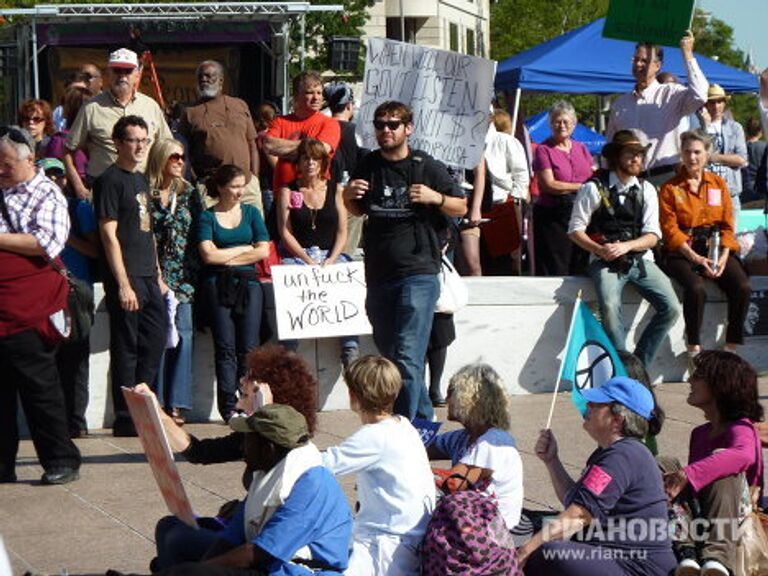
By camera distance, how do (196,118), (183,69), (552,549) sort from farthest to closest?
(183,69) → (196,118) → (552,549)

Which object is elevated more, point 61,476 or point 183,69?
point 183,69

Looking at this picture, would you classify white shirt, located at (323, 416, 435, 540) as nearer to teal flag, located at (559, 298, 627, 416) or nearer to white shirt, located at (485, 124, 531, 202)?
teal flag, located at (559, 298, 627, 416)

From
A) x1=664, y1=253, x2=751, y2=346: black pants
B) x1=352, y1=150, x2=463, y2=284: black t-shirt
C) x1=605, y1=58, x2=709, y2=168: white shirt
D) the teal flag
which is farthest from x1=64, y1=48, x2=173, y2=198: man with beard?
the teal flag

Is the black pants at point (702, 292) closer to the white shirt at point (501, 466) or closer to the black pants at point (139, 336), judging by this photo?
the black pants at point (139, 336)

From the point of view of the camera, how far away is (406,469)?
23.3ft

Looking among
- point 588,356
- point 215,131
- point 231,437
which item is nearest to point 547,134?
point 215,131

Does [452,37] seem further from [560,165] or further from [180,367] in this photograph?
[180,367]

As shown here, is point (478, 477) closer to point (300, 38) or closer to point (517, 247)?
point (517, 247)

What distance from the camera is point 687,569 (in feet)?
22.9

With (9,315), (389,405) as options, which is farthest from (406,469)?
(9,315)

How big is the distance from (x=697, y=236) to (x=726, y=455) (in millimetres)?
5673

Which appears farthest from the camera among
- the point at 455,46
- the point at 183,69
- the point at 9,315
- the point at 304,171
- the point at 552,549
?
the point at 455,46

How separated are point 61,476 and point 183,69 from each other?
39.1ft

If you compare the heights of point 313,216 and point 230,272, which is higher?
point 313,216
